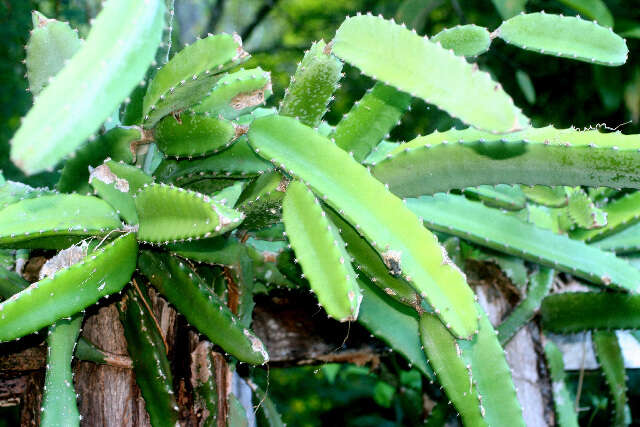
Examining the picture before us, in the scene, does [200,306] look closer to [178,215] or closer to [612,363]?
[178,215]

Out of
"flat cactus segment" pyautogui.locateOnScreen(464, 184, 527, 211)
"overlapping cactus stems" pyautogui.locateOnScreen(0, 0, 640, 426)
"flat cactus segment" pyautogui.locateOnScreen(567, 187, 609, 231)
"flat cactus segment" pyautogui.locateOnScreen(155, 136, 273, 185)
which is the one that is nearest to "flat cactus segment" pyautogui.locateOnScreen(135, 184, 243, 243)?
"overlapping cactus stems" pyautogui.locateOnScreen(0, 0, 640, 426)

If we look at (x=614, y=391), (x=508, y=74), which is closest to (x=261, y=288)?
(x=614, y=391)

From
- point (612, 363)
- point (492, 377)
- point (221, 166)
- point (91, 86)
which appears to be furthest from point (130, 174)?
point (612, 363)

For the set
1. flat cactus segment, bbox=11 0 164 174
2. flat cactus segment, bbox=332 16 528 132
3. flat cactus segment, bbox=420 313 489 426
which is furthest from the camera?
flat cactus segment, bbox=420 313 489 426

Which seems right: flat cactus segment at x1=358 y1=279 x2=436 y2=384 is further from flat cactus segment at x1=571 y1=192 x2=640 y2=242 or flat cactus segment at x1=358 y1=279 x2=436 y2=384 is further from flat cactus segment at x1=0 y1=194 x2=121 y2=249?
flat cactus segment at x1=571 y1=192 x2=640 y2=242

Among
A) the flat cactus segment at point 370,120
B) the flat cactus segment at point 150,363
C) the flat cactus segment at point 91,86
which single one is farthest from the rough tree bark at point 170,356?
the flat cactus segment at point 91,86
